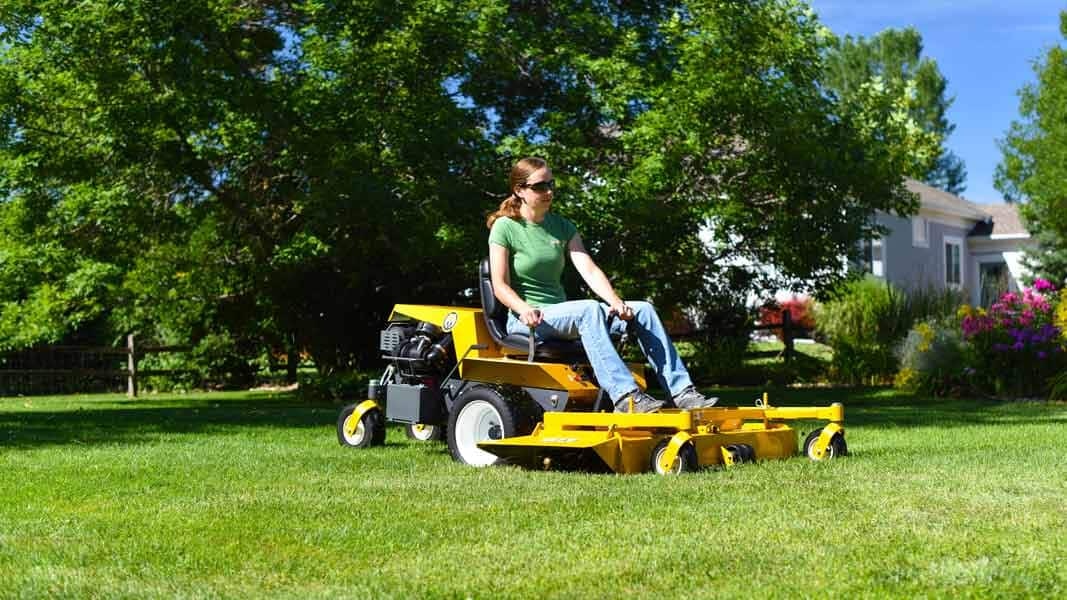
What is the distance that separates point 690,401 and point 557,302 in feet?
3.71

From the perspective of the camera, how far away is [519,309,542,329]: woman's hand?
7418 millimetres

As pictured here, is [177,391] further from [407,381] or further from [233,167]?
[407,381]

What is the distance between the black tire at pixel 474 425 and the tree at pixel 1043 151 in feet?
74.5

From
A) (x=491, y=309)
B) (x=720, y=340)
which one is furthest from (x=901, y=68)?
(x=491, y=309)

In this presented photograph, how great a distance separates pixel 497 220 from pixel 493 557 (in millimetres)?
3618

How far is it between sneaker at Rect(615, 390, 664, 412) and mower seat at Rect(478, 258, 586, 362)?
1.99ft

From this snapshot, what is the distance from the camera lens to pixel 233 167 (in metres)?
16.5

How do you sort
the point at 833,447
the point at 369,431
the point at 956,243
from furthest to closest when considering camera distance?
the point at 956,243 < the point at 369,431 < the point at 833,447

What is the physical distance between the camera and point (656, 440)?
7105mm

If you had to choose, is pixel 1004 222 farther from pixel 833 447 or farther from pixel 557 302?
pixel 557 302

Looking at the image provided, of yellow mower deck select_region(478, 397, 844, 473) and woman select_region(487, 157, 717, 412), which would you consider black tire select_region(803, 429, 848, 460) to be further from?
woman select_region(487, 157, 717, 412)

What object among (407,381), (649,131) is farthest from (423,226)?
(407,381)

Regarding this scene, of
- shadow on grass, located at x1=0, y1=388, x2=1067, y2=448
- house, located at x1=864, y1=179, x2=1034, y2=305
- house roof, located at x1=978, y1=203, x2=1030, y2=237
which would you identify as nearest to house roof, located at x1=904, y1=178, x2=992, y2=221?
house, located at x1=864, y1=179, x2=1034, y2=305

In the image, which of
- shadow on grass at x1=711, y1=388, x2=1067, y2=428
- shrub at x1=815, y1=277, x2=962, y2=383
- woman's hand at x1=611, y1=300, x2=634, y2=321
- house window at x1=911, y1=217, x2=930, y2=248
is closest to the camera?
woman's hand at x1=611, y1=300, x2=634, y2=321
